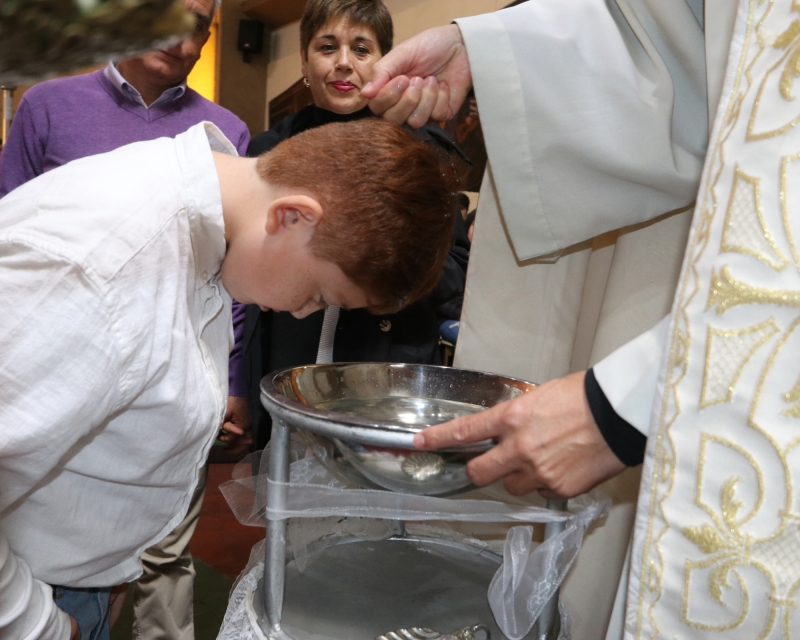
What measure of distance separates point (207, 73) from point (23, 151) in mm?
5695

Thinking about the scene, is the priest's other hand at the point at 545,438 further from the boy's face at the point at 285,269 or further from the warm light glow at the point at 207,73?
the warm light glow at the point at 207,73

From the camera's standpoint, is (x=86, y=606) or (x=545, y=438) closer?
(x=545, y=438)

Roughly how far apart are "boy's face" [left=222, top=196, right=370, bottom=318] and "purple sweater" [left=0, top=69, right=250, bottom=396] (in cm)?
77

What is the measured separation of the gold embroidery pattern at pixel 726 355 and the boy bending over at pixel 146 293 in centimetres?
54

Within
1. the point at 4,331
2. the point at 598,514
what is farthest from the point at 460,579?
the point at 4,331

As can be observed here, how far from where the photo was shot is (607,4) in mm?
1033

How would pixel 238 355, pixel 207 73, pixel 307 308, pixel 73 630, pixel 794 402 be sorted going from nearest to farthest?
pixel 794 402 → pixel 73 630 → pixel 307 308 → pixel 238 355 → pixel 207 73

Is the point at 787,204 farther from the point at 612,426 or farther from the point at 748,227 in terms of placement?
the point at 612,426

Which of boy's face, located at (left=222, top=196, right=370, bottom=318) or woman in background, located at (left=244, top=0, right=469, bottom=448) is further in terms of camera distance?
woman in background, located at (left=244, top=0, right=469, bottom=448)

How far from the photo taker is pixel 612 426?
2.18 ft

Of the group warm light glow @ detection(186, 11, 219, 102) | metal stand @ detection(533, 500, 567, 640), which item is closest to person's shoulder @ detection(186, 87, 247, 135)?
metal stand @ detection(533, 500, 567, 640)

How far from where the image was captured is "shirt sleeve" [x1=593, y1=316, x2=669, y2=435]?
640 millimetres

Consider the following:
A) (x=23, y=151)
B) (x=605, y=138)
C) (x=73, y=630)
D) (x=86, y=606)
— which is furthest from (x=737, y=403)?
(x=23, y=151)

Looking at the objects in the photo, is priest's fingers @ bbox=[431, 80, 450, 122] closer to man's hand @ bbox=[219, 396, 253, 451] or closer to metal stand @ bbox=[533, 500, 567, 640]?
metal stand @ bbox=[533, 500, 567, 640]
